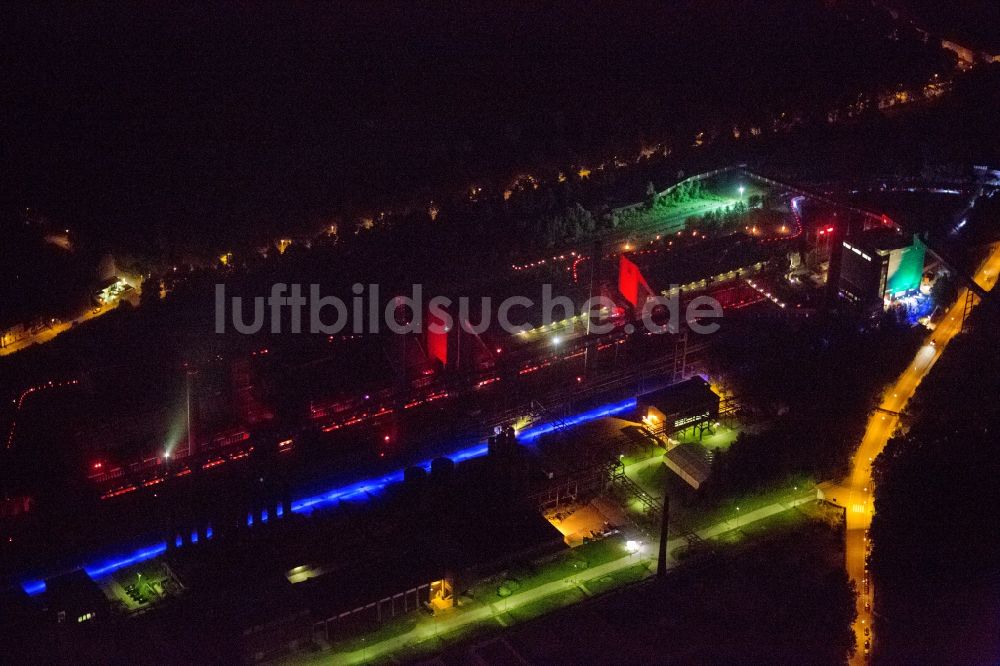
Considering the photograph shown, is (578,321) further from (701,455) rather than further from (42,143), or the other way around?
(42,143)

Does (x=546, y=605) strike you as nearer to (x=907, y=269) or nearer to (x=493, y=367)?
(x=493, y=367)

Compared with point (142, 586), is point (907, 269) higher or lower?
higher

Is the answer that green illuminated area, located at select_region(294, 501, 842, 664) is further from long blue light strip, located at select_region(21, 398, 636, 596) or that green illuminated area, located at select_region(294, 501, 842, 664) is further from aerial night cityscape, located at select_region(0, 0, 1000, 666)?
long blue light strip, located at select_region(21, 398, 636, 596)

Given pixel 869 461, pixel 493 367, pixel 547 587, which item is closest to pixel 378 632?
pixel 547 587

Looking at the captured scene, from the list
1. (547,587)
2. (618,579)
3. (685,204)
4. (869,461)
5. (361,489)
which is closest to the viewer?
(547,587)

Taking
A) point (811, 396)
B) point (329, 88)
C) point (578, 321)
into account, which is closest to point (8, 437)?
point (578, 321)

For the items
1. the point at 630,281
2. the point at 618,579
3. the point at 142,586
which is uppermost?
the point at 630,281

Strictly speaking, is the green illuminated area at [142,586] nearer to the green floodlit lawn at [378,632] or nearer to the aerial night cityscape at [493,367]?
the aerial night cityscape at [493,367]
